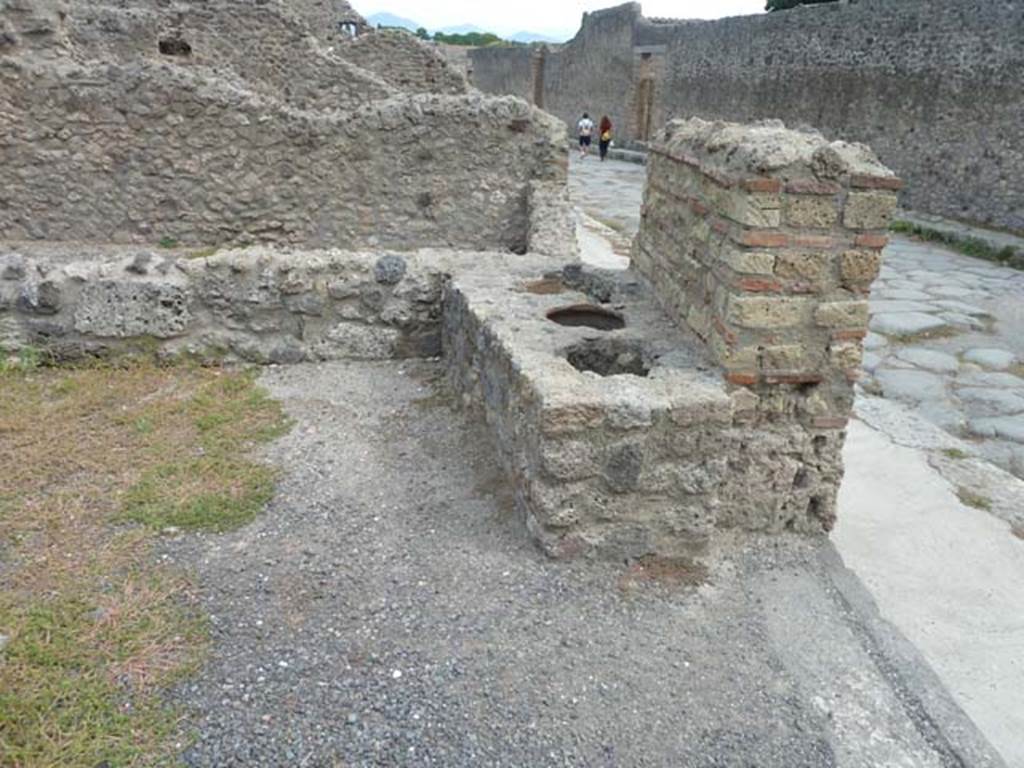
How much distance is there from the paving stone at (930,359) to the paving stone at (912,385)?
0.16 metres

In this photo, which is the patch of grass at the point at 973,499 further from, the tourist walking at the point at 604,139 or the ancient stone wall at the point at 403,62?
the tourist walking at the point at 604,139

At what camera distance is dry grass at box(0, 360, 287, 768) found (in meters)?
2.08

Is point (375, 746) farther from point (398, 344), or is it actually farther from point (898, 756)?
point (398, 344)

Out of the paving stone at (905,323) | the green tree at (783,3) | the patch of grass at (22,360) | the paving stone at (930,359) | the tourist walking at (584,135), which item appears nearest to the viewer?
the patch of grass at (22,360)

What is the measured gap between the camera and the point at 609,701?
2.30 m

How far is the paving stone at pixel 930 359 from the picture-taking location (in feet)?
19.3

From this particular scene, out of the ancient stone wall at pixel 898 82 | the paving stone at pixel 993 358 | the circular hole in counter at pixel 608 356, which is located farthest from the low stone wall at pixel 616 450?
the ancient stone wall at pixel 898 82

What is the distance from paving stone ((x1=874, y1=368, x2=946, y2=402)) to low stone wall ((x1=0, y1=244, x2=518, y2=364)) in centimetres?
269

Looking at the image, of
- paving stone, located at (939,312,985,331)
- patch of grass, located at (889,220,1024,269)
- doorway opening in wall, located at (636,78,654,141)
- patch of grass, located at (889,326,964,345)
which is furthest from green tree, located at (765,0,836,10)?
patch of grass, located at (889,326,964,345)

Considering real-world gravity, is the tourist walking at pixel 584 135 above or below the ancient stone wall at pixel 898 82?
below

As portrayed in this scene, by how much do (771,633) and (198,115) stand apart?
5.60 m

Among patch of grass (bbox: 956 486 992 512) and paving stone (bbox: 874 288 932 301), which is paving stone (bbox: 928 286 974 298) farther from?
patch of grass (bbox: 956 486 992 512)

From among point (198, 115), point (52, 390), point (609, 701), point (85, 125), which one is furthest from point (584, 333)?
point (85, 125)

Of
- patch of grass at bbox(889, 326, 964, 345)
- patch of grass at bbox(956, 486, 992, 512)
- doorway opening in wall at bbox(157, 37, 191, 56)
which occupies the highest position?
doorway opening in wall at bbox(157, 37, 191, 56)
